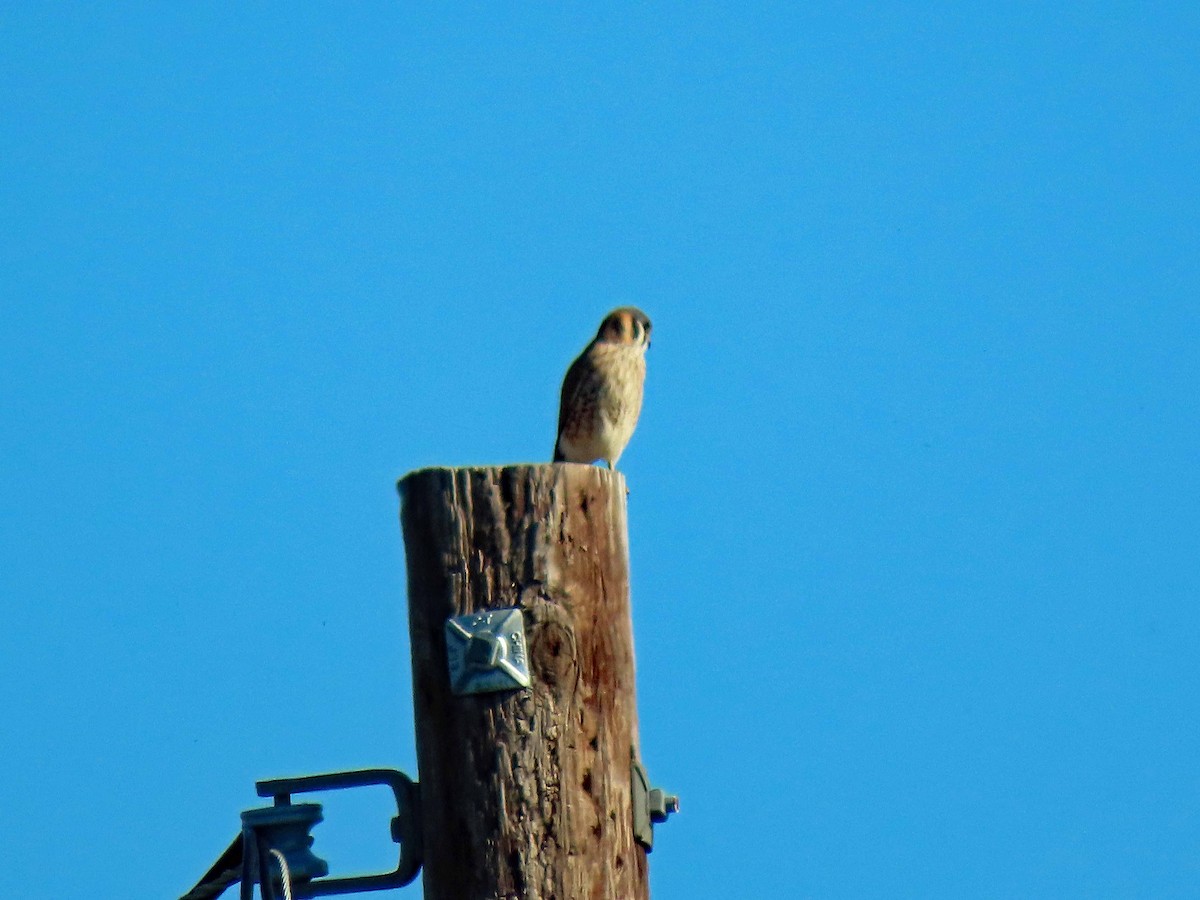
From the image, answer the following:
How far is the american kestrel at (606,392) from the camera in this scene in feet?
22.9

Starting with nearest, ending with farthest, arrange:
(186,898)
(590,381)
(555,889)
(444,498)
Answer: (555,889)
(444,498)
(186,898)
(590,381)

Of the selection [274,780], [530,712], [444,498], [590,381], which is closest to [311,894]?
[274,780]

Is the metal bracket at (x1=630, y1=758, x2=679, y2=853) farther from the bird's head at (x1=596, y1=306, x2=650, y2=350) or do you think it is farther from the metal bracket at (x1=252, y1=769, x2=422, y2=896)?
the bird's head at (x1=596, y1=306, x2=650, y2=350)

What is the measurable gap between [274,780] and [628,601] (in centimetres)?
79

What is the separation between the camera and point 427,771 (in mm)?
2824

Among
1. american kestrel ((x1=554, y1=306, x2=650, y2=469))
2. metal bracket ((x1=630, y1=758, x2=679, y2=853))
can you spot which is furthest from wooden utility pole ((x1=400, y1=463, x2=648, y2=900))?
american kestrel ((x1=554, y1=306, x2=650, y2=469))

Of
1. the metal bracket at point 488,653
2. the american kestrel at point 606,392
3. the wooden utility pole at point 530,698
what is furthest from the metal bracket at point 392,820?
the american kestrel at point 606,392

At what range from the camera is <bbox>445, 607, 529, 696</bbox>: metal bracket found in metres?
2.72

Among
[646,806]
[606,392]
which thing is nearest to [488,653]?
[646,806]

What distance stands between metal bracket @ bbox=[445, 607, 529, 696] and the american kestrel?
166 inches

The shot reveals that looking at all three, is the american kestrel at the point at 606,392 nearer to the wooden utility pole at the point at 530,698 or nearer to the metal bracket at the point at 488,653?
the wooden utility pole at the point at 530,698

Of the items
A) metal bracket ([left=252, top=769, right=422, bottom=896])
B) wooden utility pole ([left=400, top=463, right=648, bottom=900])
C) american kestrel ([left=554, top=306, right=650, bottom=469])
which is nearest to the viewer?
wooden utility pole ([left=400, top=463, right=648, bottom=900])

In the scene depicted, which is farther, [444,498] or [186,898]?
[186,898]

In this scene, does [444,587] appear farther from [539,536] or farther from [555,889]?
[555,889]
